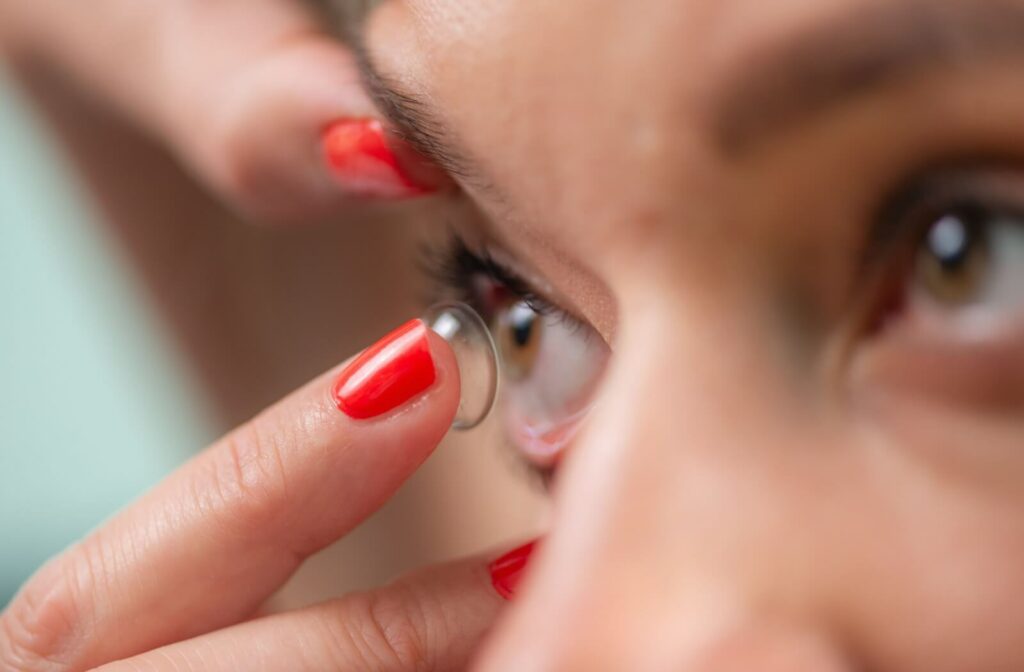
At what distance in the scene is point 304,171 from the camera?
674 millimetres

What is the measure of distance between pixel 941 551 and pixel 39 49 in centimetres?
85

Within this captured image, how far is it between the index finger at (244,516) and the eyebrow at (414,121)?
0.32 ft

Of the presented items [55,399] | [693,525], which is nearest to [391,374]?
[693,525]

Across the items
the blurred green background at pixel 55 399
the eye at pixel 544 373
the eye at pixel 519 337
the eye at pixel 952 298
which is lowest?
the eye at pixel 952 298

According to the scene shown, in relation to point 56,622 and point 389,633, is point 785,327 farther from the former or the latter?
point 56,622

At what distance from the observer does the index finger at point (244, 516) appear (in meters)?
0.53

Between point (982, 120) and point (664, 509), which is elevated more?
point (982, 120)

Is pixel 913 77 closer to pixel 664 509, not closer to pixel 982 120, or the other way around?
pixel 982 120

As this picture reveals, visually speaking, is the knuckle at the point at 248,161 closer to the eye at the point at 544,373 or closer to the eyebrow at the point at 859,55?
the eye at the point at 544,373

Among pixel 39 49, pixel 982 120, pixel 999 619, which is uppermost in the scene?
pixel 39 49

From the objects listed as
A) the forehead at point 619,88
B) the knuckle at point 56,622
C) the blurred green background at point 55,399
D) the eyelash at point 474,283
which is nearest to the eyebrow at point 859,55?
the forehead at point 619,88

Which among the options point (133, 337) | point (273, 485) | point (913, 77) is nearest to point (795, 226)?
point (913, 77)

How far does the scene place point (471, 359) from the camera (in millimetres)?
626

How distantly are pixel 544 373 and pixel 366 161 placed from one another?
6.4 inches
